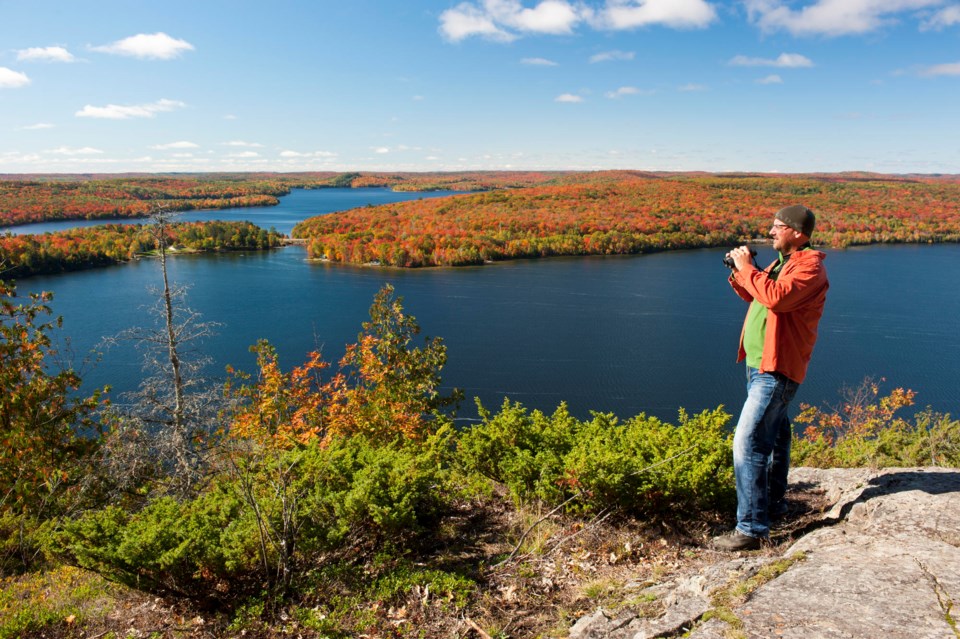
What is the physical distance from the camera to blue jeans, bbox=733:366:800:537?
121 inches

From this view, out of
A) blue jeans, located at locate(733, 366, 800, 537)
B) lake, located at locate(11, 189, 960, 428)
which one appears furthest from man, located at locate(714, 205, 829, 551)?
lake, located at locate(11, 189, 960, 428)

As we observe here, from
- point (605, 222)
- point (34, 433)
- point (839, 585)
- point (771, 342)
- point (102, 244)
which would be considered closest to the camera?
point (839, 585)

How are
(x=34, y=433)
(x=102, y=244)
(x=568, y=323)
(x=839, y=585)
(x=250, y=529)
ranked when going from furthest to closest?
(x=102, y=244), (x=568, y=323), (x=34, y=433), (x=250, y=529), (x=839, y=585)

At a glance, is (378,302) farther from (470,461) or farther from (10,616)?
(10,616)

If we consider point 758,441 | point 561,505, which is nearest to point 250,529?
point 561,505

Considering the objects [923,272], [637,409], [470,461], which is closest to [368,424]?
[470,461]

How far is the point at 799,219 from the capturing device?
9.87 feet

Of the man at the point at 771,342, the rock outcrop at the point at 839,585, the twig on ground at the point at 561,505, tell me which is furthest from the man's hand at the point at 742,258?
the rock outcrop at the point at 839,585

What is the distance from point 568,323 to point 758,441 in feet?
116

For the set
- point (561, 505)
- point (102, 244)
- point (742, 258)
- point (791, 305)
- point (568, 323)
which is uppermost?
point (742, 258)

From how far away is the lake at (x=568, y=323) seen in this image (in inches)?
1043

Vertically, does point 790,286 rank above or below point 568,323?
above

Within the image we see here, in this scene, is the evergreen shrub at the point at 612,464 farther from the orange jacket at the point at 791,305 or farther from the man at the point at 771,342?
the orange jacket at the point at 791,305

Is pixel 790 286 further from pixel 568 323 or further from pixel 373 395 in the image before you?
pixel 568 323
